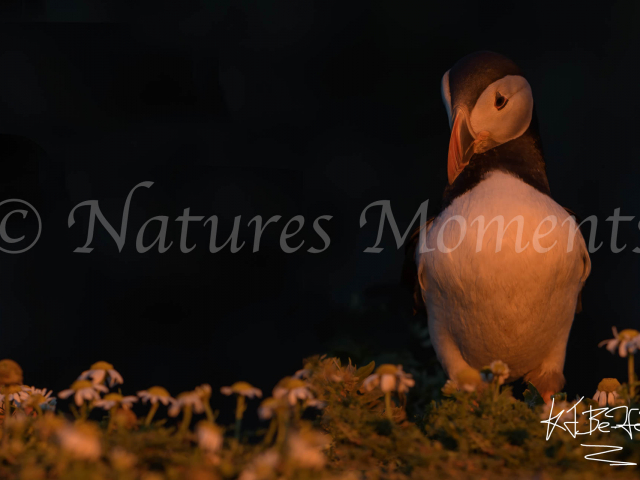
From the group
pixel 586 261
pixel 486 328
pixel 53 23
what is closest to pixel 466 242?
pixel 486 328

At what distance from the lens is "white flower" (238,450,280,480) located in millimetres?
1156

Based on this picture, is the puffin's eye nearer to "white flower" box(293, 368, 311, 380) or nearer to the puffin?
the puffin

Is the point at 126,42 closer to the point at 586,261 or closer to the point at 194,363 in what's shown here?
the point at 194,363

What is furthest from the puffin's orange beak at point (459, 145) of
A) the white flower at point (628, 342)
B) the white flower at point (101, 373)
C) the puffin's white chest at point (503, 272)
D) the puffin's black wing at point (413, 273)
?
the white flower at point (101, 373)

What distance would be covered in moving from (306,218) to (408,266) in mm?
1029

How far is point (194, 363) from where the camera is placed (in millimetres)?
3510

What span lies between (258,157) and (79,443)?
2.57 m

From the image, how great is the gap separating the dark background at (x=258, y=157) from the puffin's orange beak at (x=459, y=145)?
128 cm

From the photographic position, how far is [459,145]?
2340mm

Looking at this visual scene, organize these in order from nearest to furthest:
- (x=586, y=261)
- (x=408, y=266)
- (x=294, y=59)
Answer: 1. (x=586, y=261)
2. (x=408, y=266)
3. (x=294, y=59)

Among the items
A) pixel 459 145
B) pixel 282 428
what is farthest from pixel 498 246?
pixel 282 428

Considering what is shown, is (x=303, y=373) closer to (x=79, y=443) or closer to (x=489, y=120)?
(x=79, y=443)

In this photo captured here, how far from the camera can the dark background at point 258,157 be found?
338cm
